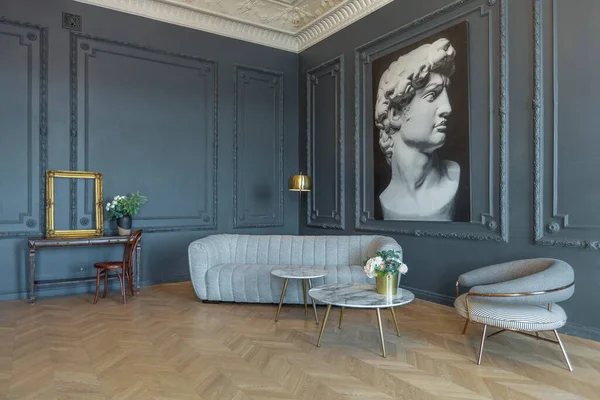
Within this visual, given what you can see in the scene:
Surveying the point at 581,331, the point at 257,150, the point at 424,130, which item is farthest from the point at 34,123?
the point at 581,331

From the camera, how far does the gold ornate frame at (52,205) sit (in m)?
4.59

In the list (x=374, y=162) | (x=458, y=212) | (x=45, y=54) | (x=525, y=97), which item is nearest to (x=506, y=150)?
(x=525, y=97)

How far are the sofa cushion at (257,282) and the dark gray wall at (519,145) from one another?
0.93 meters

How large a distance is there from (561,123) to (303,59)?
400 centimetres

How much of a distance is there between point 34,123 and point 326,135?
359cm

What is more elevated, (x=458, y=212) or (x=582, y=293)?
(x=458, y=212)

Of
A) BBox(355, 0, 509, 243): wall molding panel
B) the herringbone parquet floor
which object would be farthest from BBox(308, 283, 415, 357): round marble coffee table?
BBox(355, 0, 509, 243): wall molding panel

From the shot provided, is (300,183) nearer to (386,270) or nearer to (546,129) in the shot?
(386,270)

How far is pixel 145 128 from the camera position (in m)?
5.23

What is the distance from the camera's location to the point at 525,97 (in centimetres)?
349

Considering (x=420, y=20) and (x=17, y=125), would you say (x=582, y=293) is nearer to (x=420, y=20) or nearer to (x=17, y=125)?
(x=420, y=20)

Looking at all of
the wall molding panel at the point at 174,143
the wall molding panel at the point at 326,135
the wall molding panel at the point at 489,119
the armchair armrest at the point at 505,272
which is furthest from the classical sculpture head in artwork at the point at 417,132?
the wall molding panel at the point at 174,143

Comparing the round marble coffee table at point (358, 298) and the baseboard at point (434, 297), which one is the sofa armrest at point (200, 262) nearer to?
the round marble coffee table at point (358, 298)

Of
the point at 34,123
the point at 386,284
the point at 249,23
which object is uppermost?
the point at 249,23
